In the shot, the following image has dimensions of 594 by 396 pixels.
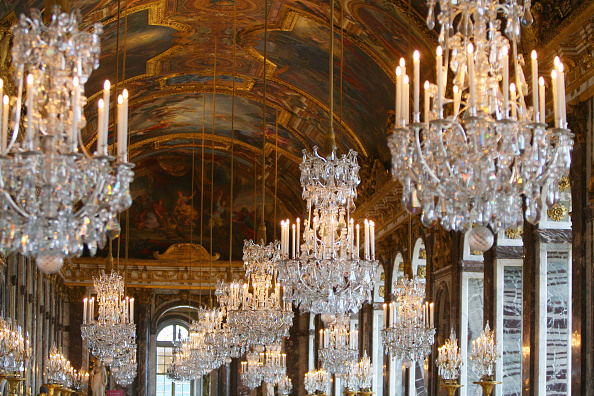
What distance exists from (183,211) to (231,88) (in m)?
10.6

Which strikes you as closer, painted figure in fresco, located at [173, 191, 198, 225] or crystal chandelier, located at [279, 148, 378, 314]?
crystal chandelier, located at [279, 148, 378, 314]

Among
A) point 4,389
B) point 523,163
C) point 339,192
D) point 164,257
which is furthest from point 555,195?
point 164,257

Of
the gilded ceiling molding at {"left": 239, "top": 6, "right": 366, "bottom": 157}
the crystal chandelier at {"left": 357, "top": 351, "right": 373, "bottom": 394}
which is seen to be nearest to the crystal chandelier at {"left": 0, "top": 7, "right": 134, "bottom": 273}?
the gilded ceiling molding at {"left": 239, "top": 6, "right": 366, "bottom": 157}

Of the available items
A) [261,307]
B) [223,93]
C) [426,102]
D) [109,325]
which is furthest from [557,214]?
[223,93]

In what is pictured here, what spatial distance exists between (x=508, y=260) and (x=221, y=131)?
54.7 feet

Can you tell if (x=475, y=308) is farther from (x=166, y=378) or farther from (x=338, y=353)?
(x=166, y=378)

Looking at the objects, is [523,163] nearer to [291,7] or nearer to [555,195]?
[555,195]

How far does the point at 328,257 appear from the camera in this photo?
11.4 meters

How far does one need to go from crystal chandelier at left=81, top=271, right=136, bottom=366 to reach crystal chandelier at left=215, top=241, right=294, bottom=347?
295cm

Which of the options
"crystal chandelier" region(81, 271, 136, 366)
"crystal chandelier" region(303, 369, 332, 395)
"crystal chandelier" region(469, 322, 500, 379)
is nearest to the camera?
"crystal chandelier" region(469, 322, 500, 379)

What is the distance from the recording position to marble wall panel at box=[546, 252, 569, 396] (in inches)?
564

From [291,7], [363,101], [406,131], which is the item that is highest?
[291,7]

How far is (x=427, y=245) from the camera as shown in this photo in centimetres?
2109

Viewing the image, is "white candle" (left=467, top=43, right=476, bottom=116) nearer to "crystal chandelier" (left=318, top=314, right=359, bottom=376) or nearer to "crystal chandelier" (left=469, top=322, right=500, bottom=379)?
"crystal chandelier" (left=469, top=322, right=500, bottom=379)
